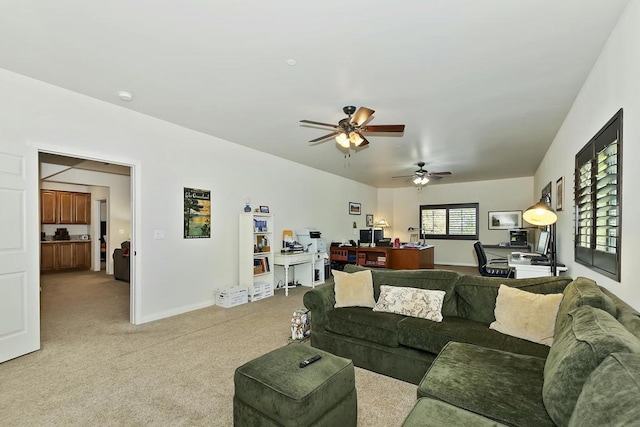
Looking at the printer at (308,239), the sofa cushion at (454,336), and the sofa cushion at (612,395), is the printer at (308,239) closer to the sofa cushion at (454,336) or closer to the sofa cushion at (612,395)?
the sofa cushion at (454,336)

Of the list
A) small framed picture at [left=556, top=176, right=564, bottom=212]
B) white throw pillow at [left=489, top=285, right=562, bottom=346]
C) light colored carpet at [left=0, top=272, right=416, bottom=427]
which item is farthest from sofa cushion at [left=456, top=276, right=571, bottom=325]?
small framed picture at [left=556, top=176, right=564, bottom=212]

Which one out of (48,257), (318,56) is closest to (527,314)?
(318,56)

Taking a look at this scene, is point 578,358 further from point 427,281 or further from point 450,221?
point 450,221

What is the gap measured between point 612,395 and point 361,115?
274 centimetres

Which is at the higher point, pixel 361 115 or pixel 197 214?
pixel 361 115

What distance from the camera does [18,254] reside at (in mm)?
2998

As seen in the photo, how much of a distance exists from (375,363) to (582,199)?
2.46 metres

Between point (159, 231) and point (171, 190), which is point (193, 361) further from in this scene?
point (171, 190)

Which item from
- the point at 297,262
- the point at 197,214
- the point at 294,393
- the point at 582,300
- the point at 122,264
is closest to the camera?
the point at 294,393

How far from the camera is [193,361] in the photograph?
2.91m

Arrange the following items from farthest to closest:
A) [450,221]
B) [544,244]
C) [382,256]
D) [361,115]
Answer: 1. [450,221]
2. [382,256]
3. [544,244]
4. [361,115]

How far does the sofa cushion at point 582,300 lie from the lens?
1.74 m

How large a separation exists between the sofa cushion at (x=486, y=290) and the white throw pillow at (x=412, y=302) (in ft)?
0.59

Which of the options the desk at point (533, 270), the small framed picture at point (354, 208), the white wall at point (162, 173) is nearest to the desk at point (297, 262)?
the white wall at point (162, 173)
